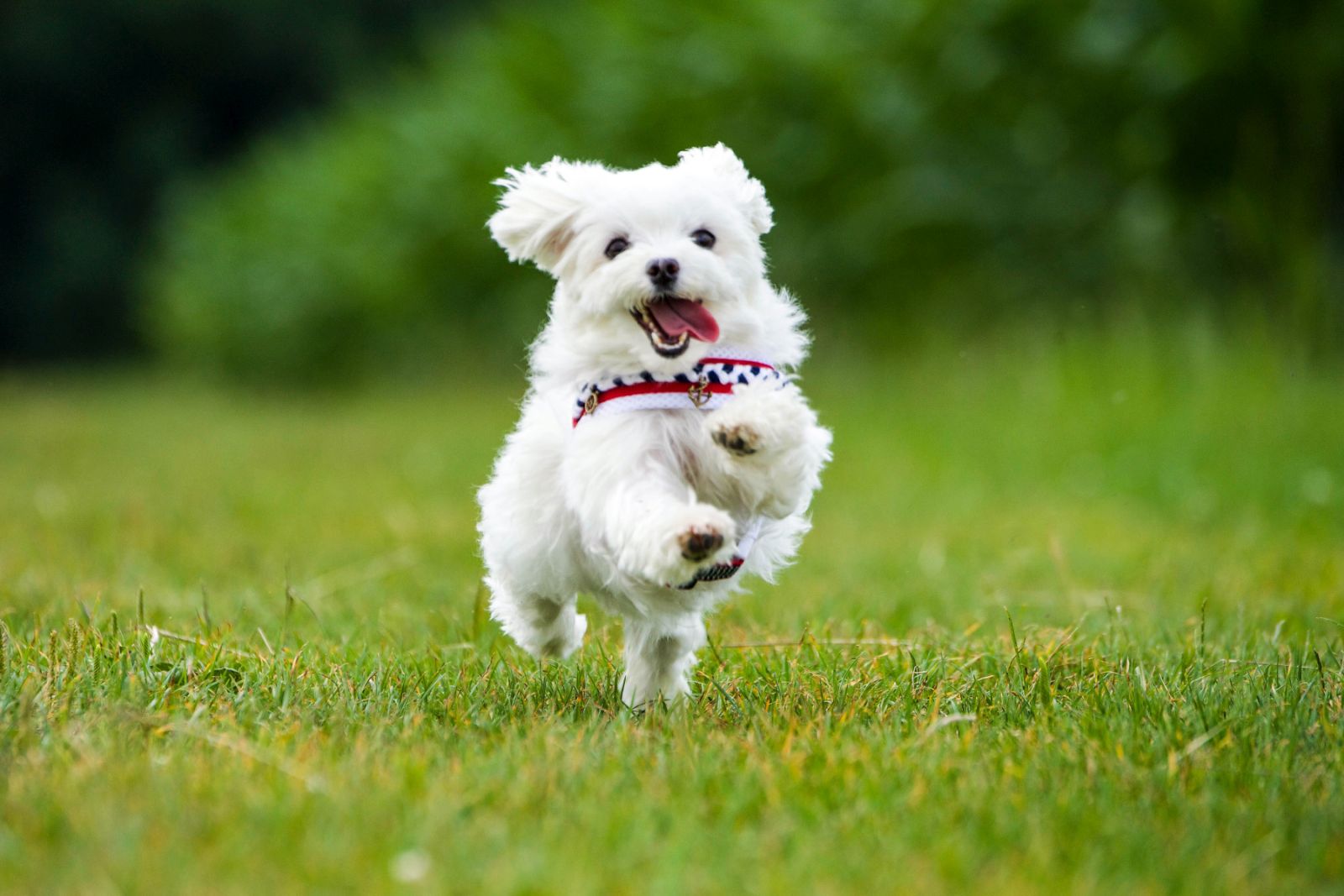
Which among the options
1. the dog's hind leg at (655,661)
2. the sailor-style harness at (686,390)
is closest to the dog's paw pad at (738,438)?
the sailor-style harness at (686,390)

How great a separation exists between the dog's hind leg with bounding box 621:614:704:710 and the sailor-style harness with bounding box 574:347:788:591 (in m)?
0.27

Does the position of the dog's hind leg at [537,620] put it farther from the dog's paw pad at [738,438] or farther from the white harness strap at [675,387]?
the dog's paw pad at [738,438]

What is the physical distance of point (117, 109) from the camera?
133 feet

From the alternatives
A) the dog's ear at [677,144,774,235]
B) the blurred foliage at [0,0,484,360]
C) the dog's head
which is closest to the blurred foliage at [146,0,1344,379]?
the dog's ear at [677,144,774,235]

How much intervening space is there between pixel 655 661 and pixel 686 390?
0.64m

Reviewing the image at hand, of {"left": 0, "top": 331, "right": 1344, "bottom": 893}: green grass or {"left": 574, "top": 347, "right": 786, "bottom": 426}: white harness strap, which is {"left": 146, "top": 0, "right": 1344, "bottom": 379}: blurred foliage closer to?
{"left": 0, "top": 331, "right": 1344, "bottom": 893}: green grass

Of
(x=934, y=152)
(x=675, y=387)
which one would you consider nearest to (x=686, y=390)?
(x=675, y=387)

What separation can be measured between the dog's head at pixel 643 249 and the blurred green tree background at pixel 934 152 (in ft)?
20.7

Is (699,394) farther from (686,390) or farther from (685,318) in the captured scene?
(685,318)

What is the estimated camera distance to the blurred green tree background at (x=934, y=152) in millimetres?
8898

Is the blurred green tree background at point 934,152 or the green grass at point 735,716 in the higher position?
the blurred green tree background at point 934,152

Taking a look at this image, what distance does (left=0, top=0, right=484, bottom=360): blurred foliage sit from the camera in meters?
38.2

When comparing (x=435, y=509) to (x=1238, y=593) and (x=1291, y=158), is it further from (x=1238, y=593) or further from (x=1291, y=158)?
(x=1291, y=158)

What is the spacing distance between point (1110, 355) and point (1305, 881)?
23.7 feet
